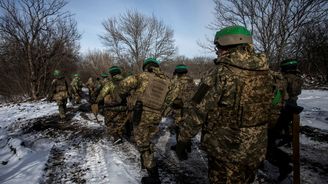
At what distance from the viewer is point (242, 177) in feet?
9.16

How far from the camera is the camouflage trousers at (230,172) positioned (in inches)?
108

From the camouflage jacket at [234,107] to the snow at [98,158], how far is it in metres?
2.08

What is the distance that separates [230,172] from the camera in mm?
2740

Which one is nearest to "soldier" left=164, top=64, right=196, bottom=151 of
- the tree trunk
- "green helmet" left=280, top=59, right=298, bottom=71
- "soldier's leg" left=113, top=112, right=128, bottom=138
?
"soldier's leg" left=113, top=112, right=128, bottom=138

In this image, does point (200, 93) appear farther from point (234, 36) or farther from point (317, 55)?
point (317, 55)

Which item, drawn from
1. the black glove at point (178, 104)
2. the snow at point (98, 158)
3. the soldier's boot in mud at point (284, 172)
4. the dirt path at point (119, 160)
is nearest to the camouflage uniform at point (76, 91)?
the snow at point (98, 158)

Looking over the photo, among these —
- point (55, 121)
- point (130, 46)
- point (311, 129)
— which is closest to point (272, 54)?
point (311, 129)

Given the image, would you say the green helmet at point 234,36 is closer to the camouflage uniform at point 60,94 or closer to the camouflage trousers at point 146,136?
the camouflage trousers at point 146,136

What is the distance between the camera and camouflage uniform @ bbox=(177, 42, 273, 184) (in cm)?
256

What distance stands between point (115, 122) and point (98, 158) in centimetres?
161

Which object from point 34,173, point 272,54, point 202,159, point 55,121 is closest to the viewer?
point 34,173

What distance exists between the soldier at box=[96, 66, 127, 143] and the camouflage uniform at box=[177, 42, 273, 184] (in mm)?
4746

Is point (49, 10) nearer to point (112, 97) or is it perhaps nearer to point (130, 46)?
point (130, 46)

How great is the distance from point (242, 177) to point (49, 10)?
69.2 ft
